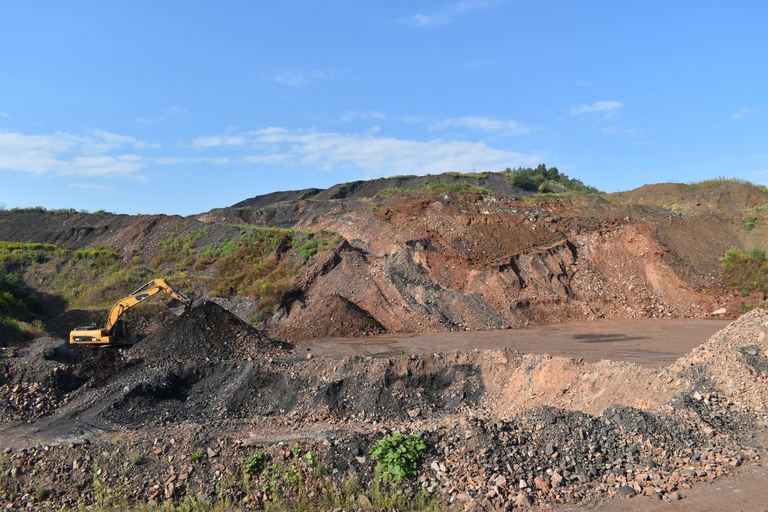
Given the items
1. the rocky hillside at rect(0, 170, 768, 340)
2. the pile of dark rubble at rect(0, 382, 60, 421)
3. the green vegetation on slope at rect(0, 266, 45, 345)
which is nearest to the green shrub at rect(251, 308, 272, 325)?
the rocky hillside at rect(0, 170, 768, 340)

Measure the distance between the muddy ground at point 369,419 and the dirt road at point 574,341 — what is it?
Answer: 341cm

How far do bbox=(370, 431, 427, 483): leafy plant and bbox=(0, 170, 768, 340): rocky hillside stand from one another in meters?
12.7

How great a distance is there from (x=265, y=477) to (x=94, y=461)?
2.66 meters

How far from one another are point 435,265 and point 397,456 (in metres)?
17.7

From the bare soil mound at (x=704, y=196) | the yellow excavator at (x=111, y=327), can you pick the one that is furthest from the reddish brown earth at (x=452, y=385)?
the bare soil mound at (x=704, y=196)

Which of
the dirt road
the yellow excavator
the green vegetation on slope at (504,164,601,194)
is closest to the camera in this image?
the yellow excavator

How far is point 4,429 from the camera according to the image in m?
11.3

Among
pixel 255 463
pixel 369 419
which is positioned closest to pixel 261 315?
pixel 369 419

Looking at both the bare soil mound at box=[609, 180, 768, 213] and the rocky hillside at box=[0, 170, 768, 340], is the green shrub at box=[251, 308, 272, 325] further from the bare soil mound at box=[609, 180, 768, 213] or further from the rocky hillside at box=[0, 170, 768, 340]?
the bare soil mound at box=[609, 180, 768, 213]

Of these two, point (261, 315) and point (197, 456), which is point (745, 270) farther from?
point (197, 456)

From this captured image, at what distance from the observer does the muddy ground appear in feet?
Result: 25.1

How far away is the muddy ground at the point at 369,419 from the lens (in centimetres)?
764

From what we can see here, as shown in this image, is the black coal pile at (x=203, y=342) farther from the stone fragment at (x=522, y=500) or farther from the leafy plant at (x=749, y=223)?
the leafy plant at (x=749, y=223)

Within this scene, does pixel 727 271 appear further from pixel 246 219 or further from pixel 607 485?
pixel 246 219
